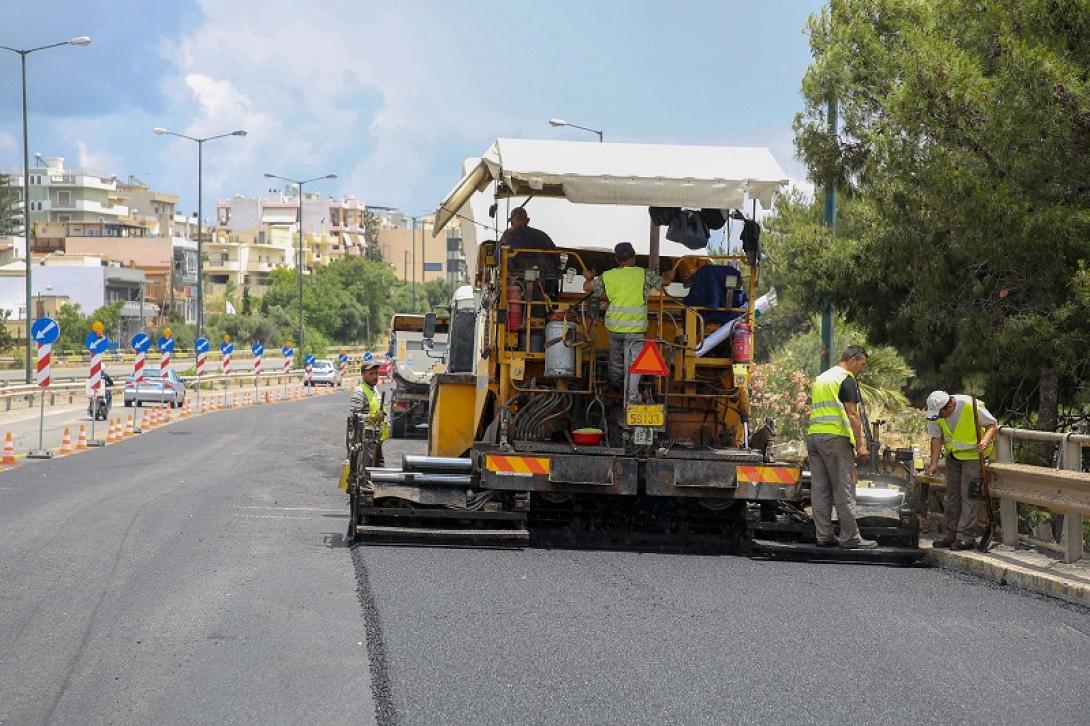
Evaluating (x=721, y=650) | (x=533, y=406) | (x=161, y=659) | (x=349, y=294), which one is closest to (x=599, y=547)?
(x=533, y=406)

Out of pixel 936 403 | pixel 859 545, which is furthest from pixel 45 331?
pixel 936 403

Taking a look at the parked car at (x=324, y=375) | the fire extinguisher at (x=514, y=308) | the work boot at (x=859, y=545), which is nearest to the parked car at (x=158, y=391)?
the parked car at (x=324, y=375)

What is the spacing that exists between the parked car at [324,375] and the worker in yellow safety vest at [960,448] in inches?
2108

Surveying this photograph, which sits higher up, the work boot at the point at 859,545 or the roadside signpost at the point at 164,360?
the roadside signpost at the point at 164,360

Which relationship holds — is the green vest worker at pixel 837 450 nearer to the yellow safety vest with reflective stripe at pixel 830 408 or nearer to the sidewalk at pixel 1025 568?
the yellow safety vest with reflective stripe at pixel 830 408

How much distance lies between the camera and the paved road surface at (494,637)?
21.5 feet

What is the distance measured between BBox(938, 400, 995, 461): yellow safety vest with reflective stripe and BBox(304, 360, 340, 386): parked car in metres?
53.6

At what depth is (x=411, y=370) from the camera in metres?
29.8

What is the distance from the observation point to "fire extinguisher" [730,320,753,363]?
11.7 m

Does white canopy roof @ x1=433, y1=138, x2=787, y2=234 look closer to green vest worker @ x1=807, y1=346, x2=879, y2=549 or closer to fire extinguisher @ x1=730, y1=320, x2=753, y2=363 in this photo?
fire extinguisher @ x1=730, y1=320, x2=753, y2=363

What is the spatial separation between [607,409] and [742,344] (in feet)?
3.94

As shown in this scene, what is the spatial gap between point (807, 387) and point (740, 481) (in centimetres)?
1153

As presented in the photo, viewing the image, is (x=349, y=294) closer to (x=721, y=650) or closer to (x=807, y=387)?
(x=807, y=387)

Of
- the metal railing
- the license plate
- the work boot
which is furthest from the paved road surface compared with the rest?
the license plate
